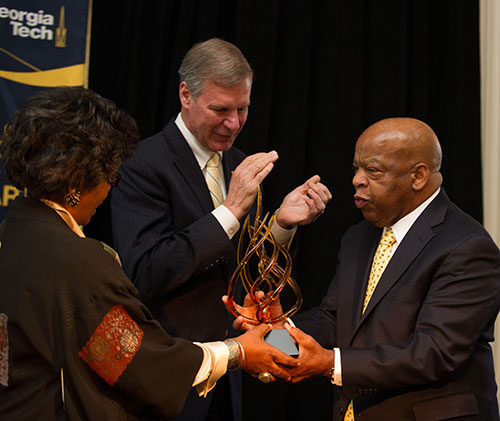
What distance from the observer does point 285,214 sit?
2258mm

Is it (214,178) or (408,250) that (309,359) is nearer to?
(408,250)

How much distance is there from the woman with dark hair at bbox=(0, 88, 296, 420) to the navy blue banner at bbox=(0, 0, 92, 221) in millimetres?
1245

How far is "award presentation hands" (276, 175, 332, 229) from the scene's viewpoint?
222cm

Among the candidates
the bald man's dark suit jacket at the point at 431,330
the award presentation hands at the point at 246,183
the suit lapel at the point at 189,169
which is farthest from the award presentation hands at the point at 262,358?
the suit lapel at the point at 189,169

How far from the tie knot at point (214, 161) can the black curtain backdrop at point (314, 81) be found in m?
0.85

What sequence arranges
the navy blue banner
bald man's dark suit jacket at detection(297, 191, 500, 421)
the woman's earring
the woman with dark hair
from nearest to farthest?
the woman with dark hair
the woman's earring
bald man's dark suit jacket at detection(297, 191, 500, 421)
the navy blue banner

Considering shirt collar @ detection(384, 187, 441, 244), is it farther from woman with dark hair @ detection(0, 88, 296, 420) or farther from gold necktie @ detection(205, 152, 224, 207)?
woman with dark hair @ detection(0, 88, 296, 420)

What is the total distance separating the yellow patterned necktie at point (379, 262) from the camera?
2.10 m

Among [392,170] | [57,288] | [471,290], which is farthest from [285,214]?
[57,288]

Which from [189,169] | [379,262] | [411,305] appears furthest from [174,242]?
[411,305]

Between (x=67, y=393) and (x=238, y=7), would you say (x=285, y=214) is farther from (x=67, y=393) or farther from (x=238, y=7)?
(x=238, y=7)

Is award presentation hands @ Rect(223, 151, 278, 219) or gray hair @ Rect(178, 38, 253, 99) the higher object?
gray hair @ Rect(178, 38, 253, 99)

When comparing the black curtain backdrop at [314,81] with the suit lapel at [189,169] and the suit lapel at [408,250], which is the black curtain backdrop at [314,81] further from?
the suit lapel at [408,250]

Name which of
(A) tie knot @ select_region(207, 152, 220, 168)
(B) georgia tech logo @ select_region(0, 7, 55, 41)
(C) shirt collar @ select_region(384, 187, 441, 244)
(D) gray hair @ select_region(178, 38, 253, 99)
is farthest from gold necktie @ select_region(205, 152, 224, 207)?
(B) georgia tech logo @ select_region(0, 7, 55, 41)
